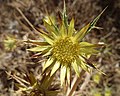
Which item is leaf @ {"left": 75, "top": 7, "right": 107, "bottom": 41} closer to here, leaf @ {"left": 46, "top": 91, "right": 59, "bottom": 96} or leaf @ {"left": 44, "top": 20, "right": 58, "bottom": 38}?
leaf @ {"left": 44, "top": 20, "right": 58, "bottom": 38}

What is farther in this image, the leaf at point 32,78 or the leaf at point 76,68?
the leaf at point 32,78

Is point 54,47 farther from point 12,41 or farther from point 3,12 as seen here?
point 3,12

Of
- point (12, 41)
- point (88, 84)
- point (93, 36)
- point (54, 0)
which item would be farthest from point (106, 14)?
point (12, 41)

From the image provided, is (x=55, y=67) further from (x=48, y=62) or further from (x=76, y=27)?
(x=76, y=27)

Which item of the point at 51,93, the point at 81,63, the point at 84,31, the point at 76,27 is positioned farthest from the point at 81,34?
the point at 76,27

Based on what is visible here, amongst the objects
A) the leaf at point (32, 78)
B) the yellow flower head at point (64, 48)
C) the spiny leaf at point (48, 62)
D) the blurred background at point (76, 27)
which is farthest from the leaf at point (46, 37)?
the blurred background at point (76, 27)

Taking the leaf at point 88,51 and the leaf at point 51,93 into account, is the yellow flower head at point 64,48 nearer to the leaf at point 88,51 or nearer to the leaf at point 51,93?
the leaf at point 88,51

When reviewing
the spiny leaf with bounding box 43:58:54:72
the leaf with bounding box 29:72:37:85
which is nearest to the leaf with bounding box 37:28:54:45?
the spiny leaf with bounding box 43:58:54:72
